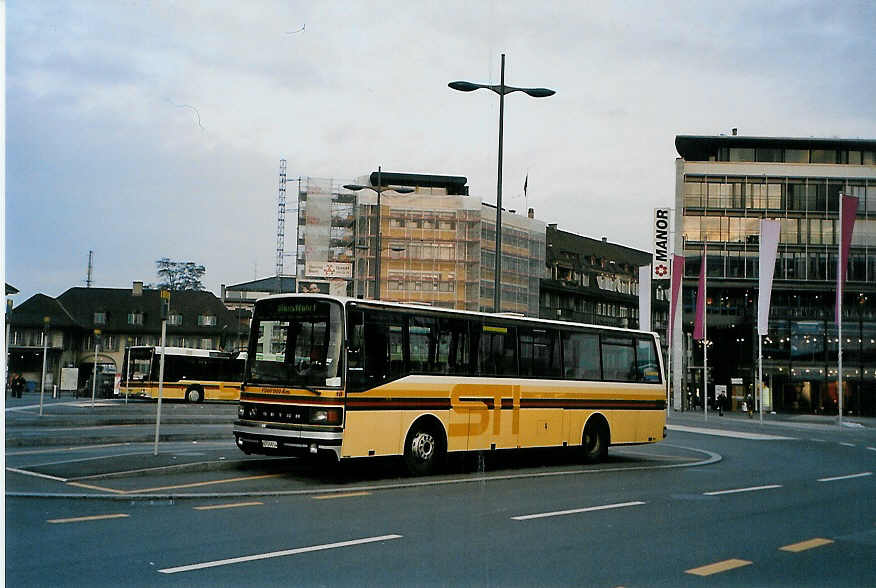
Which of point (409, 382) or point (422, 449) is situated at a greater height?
point (409, 382)

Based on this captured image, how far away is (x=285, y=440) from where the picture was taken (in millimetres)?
15891

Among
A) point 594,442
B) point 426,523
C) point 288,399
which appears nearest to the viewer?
point 426,523

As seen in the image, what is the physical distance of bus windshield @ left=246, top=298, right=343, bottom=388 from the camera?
52.2 ft

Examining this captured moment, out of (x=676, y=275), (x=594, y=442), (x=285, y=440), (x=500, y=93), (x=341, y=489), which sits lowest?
(x=341, y=489)

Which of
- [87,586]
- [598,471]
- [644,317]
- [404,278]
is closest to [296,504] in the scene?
[87,586]

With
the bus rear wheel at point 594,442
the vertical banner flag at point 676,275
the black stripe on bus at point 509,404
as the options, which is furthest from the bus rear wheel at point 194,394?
the bus rear wheel at point 594,442

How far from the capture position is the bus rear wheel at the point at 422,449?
17.0 metres

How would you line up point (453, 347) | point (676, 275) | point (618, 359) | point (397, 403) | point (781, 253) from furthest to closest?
point (781, 253)
point (676, 275)
point (618, 359)
point (453, 347)
point (397, 403)

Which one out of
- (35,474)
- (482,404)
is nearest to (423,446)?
(482,404)

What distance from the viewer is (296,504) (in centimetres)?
1316

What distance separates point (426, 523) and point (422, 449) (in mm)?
5681

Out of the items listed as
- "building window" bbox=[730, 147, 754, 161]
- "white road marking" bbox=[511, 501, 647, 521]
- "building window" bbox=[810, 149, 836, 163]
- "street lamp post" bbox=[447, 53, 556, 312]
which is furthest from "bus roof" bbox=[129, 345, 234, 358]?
"building window" bbox=[810, 149, 836, 163]

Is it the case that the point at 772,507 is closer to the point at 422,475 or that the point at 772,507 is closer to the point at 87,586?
the point at 422,475

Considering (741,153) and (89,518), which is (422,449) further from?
(741,153)
